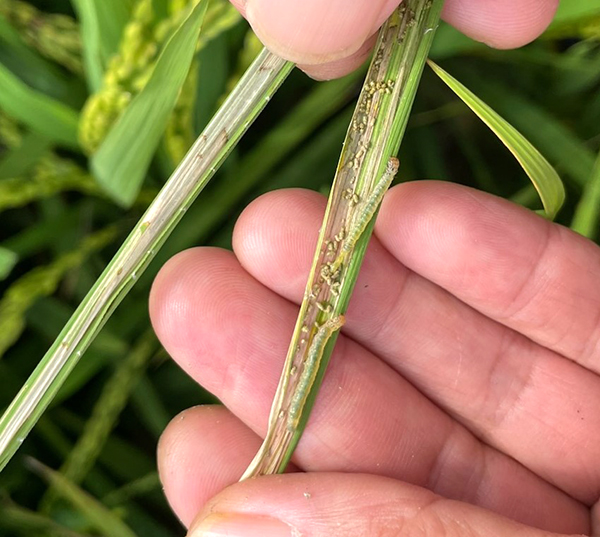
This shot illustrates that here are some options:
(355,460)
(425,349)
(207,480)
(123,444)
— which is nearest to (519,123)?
(425,349)

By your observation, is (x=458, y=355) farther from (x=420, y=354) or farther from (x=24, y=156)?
(x=24, y=156)

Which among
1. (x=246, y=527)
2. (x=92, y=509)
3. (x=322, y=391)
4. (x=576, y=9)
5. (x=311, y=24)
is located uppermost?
(x=576, y=9)

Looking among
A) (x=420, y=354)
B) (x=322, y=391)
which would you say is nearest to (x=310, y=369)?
(x=322, y=391)

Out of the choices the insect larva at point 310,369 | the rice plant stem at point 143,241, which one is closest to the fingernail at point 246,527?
the insect larva at point 310,369

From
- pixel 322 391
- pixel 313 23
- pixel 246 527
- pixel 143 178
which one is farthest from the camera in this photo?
pixel 143 178

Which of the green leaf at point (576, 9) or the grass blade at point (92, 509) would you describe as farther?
the grass blade at point (92, 509)

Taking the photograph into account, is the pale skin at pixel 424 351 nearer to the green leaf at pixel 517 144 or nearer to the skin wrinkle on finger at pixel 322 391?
the skin wrinkle on finger at pixel 322 391
